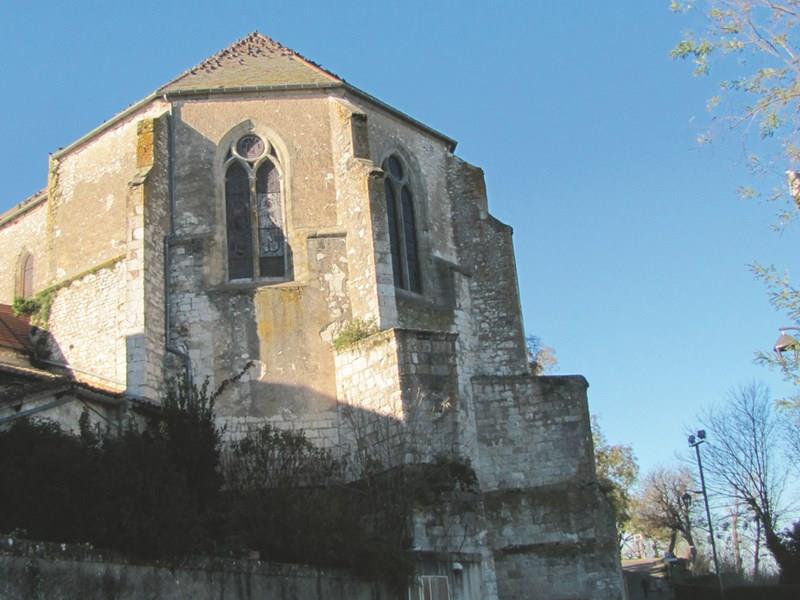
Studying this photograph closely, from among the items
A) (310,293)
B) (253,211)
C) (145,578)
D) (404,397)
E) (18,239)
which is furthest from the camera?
(18,239)

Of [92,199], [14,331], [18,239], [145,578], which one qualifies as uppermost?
[18,239]

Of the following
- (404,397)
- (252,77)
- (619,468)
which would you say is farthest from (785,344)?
(619,468)

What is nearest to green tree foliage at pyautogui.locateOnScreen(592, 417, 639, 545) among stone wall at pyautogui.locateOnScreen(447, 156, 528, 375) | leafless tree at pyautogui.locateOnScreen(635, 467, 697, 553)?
leafless tree at pyautogui.locateOnScreen(635, 467, 697, 553)

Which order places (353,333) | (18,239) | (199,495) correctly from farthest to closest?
(18,239)
(353,333)
(199,495)

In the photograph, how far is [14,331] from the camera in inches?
725

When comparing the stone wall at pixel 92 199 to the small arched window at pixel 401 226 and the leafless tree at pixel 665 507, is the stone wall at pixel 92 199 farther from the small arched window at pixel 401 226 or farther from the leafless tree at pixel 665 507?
the leafless tree at pixel 665 507

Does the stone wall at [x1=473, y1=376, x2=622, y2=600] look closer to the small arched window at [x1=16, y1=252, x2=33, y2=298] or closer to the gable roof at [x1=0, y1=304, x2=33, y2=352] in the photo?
the gable roof at [x1=0, y1=304, x2=33, y2=352]

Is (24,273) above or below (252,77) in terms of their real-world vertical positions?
below

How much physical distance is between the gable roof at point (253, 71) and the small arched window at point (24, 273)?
19.4ft

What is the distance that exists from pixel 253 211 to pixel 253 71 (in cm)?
338

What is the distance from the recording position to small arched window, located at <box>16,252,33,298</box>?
2158cm

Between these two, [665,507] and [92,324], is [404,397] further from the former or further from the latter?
[665,507]

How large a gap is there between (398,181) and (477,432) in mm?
5449

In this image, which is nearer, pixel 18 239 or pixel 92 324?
pixel 92 324
